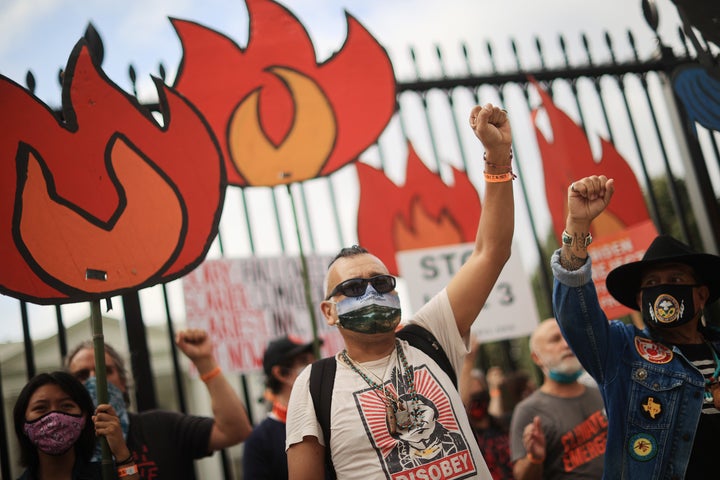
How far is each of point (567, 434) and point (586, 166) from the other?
7.51 ft

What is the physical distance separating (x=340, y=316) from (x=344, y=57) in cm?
232

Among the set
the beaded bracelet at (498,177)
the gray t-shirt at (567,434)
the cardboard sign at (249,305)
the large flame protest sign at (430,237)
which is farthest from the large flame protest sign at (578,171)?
the beaded bracelet at (498,177)

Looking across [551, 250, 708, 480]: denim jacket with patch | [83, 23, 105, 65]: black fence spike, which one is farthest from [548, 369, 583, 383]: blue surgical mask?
[83, 23, 105, 65]: black fence spike

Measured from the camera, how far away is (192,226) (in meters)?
2.91

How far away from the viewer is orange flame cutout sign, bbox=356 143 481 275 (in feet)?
15.6

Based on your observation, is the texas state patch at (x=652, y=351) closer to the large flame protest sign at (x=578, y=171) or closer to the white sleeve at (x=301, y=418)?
the white sleeve at (x=301, y=418)

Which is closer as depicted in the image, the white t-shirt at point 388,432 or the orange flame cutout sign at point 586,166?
the white t-shirt at point 388,432

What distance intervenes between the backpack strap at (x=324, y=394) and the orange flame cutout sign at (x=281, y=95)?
166 centimetres

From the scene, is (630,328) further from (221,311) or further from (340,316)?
(221,311)

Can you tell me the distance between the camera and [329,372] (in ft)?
7.68

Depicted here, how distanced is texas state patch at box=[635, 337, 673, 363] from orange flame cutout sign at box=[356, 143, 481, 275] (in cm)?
219

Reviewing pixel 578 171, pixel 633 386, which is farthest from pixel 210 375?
pixel 578 171

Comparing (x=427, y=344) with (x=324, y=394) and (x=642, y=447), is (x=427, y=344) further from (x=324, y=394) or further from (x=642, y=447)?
(x=642, y=447)

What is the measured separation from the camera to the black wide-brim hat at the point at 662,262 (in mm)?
2736
